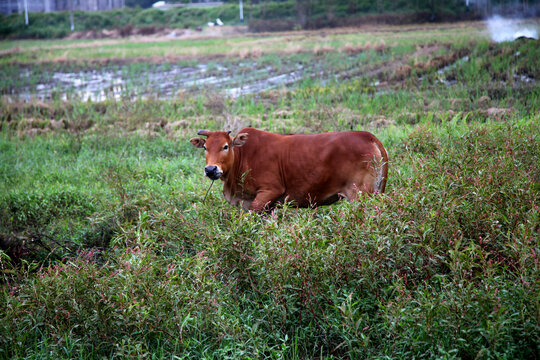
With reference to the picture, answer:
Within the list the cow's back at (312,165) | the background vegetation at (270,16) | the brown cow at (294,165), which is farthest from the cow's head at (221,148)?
the background vegetation at (270,16)

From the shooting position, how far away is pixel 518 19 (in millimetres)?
18266

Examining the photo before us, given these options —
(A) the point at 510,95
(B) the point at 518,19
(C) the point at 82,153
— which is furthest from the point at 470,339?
(B) the point at 518,19

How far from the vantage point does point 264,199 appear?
533cm

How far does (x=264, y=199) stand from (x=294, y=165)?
0.48 metres

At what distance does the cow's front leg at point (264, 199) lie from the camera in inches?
208

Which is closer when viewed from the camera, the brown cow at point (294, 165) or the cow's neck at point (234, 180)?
the brown cow at point (294, 165)

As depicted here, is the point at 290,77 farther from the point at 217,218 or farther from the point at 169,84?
the point at 217,218

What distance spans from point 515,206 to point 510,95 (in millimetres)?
7836

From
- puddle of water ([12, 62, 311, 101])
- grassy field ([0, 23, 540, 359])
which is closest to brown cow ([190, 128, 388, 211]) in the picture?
grassy field ([0, 23, 540, 359])

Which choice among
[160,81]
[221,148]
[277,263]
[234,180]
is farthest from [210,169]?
[160,81]

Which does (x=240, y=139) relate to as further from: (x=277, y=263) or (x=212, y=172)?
A: (x=277, y=263)

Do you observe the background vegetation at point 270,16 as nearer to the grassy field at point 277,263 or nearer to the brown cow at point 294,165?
the brown cow at point 294,165

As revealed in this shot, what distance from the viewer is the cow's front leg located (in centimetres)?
527

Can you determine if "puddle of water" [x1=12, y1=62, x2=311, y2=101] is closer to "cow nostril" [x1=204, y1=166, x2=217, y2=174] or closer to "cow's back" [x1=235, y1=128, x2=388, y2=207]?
"cow's back" [x1=235, y1=128, x2=388, y2=207]
